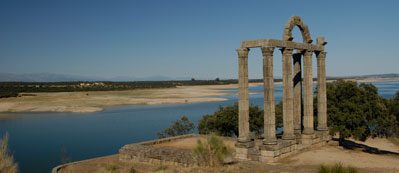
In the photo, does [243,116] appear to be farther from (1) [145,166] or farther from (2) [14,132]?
(2) [14,132]

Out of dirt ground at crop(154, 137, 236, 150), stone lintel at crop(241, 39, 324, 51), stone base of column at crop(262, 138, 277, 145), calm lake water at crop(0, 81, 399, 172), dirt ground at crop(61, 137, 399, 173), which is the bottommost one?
calm lake water at crop(0, 81, 399, 172)

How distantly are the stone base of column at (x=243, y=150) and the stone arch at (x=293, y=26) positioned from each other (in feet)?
16.8

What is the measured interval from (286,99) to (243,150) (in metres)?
3.15

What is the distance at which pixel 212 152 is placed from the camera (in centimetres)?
1410

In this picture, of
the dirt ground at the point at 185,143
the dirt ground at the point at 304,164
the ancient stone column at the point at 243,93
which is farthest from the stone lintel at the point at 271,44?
the dirt ground at the point at 185,143

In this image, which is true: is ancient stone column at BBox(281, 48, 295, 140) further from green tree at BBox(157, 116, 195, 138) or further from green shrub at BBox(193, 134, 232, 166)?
green tree at BBox(157, 116, 195, 138)

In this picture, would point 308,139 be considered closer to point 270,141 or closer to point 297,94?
point 297,94

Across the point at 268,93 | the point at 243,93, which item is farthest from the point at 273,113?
the point at 243,93

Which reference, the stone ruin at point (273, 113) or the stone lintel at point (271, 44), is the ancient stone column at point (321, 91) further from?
the stone lintel at point (271, 44)

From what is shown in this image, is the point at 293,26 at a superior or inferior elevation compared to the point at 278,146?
superior

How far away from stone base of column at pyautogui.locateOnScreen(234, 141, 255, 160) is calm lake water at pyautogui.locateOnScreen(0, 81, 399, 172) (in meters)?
15.9

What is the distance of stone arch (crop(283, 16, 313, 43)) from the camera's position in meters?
15.9

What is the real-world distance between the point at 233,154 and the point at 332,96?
969 centimetres

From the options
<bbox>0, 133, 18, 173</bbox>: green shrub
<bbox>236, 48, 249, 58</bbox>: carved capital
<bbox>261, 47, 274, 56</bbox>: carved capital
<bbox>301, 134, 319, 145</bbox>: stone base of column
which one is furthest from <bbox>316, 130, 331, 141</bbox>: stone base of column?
<bbox>0, 133, 18, 173</bbox>: green shrub
